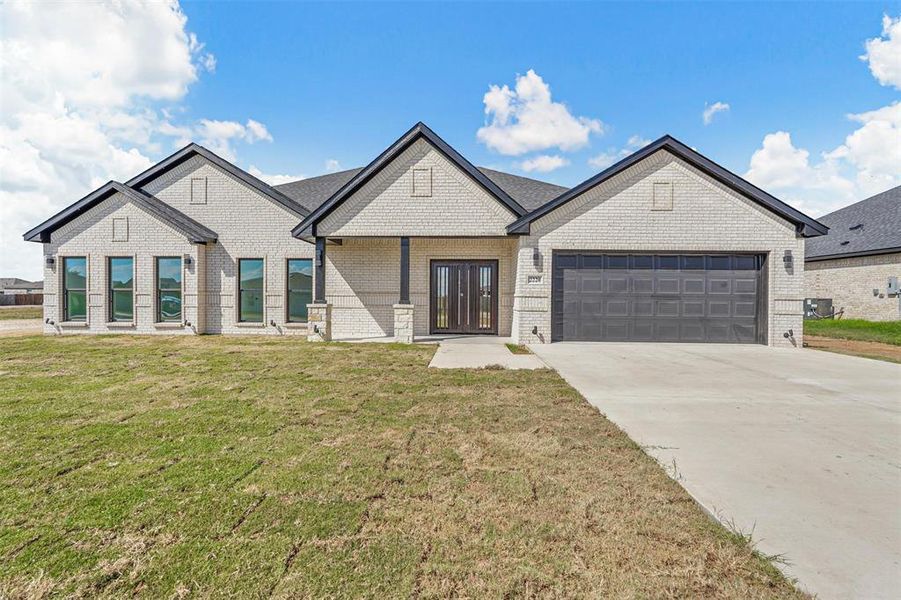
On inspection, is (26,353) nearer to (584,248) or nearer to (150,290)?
(150,290)

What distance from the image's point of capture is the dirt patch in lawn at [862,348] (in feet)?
32.3

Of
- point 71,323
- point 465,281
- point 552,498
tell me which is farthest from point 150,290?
point 552,498

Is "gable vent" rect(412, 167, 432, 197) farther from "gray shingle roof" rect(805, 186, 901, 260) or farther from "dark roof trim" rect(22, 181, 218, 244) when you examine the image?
"gray shingle roof" rect(805, 186, 901, 260)

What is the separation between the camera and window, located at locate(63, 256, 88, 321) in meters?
13.4

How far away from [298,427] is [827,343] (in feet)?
51.9

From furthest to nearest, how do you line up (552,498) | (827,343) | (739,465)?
(827,343)
(739,465)
(552,498)

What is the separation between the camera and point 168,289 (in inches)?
524

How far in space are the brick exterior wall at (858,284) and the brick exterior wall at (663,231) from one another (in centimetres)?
1315

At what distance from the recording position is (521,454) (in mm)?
3770

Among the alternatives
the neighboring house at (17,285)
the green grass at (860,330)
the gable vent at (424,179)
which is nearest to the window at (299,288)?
the gable vent at (424,179)

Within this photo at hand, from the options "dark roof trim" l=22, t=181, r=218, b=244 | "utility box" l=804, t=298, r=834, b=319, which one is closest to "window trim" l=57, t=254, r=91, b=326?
"dark roof trim" l=22, t=181, r=218, b=244

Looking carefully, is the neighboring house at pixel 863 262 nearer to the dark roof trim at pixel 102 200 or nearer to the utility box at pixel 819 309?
the utility box at pixel 819 309

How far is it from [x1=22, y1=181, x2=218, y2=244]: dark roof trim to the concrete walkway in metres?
8.14

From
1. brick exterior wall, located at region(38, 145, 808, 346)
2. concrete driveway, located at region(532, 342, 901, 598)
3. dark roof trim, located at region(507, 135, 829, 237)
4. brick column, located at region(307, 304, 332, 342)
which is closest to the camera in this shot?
concrete driveway, located at region(532, 342, 901, 598)
